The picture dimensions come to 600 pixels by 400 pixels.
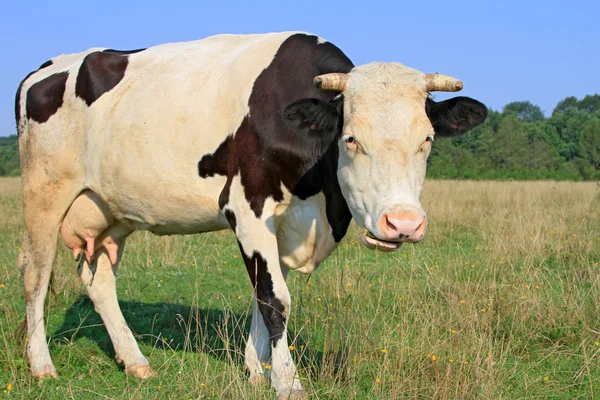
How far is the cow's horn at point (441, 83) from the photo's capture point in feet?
14.2

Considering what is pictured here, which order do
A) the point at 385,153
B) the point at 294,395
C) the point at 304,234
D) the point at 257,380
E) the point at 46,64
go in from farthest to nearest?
the point at 46,64 < the point at 304,234 < the point at 257,380 < the point at 294,395 < the point at 385,153

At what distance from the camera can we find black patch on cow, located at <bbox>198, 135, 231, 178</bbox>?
494cm

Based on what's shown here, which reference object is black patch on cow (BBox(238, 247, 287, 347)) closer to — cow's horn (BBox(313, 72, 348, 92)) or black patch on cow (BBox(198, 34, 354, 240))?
black patch on cow (BBox(198, 34, 354, 240))

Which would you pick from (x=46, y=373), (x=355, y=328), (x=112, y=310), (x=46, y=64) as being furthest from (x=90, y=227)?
(x=355, y=328)

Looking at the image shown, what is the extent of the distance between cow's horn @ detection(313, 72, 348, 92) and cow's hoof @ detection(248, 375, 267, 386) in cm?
195

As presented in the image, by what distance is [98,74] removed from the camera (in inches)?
228

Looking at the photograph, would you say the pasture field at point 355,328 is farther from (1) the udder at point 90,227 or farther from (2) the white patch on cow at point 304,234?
(1) the udder at point 90,227

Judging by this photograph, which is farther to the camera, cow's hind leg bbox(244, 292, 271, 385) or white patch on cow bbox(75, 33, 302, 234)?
cow's hind leg bbox(244, 292, 271, 385)

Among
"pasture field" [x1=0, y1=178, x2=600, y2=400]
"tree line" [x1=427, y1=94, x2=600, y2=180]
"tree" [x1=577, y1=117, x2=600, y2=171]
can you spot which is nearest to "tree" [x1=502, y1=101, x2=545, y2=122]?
"tree line" [x1=427, y1=94, x2=600, y2=180]

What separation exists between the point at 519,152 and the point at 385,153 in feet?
183

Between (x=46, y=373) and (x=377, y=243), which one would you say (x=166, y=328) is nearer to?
(x=46, y=373)

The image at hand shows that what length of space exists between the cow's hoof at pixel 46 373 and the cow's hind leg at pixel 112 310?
0.55m

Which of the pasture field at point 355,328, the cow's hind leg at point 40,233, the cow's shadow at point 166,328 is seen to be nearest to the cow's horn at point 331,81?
the pasture field at point 355,328

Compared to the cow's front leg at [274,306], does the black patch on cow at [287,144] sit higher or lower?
higher
